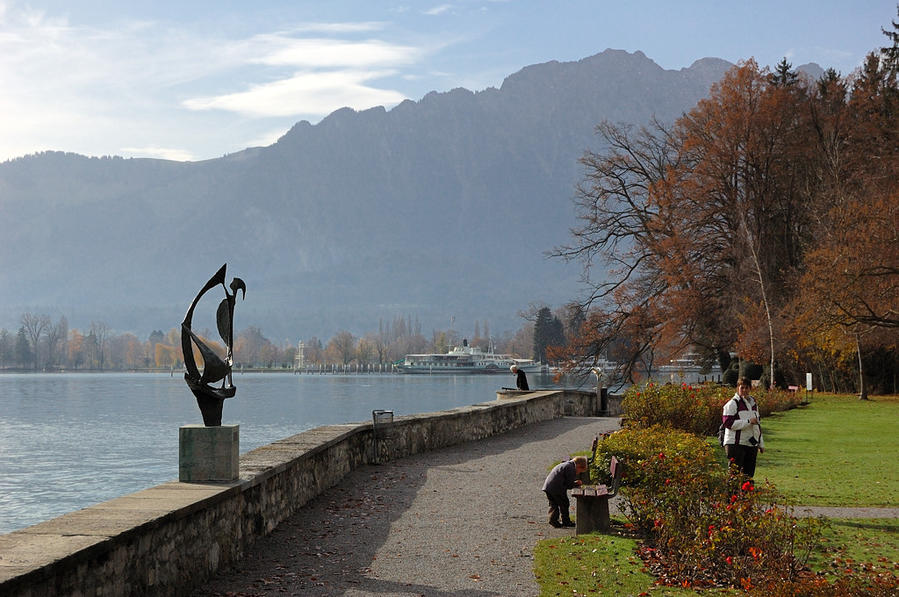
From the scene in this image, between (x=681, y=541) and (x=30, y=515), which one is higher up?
(x=681, y=541)

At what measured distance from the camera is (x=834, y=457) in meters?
21.0

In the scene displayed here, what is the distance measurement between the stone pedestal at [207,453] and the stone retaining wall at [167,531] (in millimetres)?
189

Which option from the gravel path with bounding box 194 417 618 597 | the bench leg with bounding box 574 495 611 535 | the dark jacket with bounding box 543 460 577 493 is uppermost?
the dark jacket with bounding box 543 460 577 493

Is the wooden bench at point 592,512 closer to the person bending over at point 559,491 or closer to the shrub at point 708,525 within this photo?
the shrub at point 708,525

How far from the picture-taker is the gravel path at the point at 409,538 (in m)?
9.23

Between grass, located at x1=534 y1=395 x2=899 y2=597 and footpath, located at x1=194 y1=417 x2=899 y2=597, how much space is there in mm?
433

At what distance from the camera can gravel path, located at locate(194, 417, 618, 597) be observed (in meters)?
9.23

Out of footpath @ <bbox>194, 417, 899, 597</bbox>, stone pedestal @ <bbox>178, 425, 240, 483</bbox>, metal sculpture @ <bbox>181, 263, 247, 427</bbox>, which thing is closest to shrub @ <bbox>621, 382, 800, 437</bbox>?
footpath @ <bbox>194, 417, 899, 597</bbox>

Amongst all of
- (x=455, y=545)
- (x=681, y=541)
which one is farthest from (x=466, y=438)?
(x=681, y=541)

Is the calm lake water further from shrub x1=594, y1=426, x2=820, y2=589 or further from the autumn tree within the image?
shrub x1=594, y1=426, x2=820, y2=589

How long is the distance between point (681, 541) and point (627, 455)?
3316mm

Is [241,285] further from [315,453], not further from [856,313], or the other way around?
[856,313]

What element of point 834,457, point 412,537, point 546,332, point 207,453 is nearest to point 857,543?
point 412,537

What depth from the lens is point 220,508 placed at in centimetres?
956
